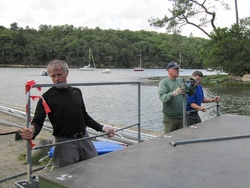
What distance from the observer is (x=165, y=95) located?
4387mm

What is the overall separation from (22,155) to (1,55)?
131 m

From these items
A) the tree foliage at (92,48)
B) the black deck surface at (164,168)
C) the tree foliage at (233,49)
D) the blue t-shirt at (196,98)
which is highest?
the tree foliage at (92,48)

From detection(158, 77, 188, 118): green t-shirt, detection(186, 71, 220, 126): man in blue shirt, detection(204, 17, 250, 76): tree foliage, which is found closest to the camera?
detection(158, 77, 188, 118): green t-shirt

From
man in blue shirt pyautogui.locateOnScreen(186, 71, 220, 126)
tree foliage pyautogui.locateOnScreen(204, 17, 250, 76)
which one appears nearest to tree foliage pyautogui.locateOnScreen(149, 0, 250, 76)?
tree foliage pyautogui.locateOnScreen(204, 17, 250, 76)

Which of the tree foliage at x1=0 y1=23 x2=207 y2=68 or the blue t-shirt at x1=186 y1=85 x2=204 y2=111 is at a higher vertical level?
the tree foliage at x1=0 y1=23 x2=207 y2=68

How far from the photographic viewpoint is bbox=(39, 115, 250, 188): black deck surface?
196 cm

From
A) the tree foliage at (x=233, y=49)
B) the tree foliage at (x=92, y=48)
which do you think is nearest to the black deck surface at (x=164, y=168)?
the tree foliage at (x=233, y=49)

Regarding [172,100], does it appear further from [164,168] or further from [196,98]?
[164,168]

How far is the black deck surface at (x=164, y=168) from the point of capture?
1.96 meters

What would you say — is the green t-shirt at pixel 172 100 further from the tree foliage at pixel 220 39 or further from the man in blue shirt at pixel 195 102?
the tree foliage at pixel 220 39

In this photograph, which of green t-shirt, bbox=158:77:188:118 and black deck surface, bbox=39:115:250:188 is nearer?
black deck surface, bbox=39:115:250:188

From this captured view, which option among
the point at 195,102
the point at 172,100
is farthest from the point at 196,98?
the point at 172,100

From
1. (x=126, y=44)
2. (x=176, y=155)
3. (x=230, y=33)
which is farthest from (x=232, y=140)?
(x=126, y=44)

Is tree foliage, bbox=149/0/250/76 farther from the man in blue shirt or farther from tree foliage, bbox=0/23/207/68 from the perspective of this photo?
tree foliage, bbox=0/23/207/68
